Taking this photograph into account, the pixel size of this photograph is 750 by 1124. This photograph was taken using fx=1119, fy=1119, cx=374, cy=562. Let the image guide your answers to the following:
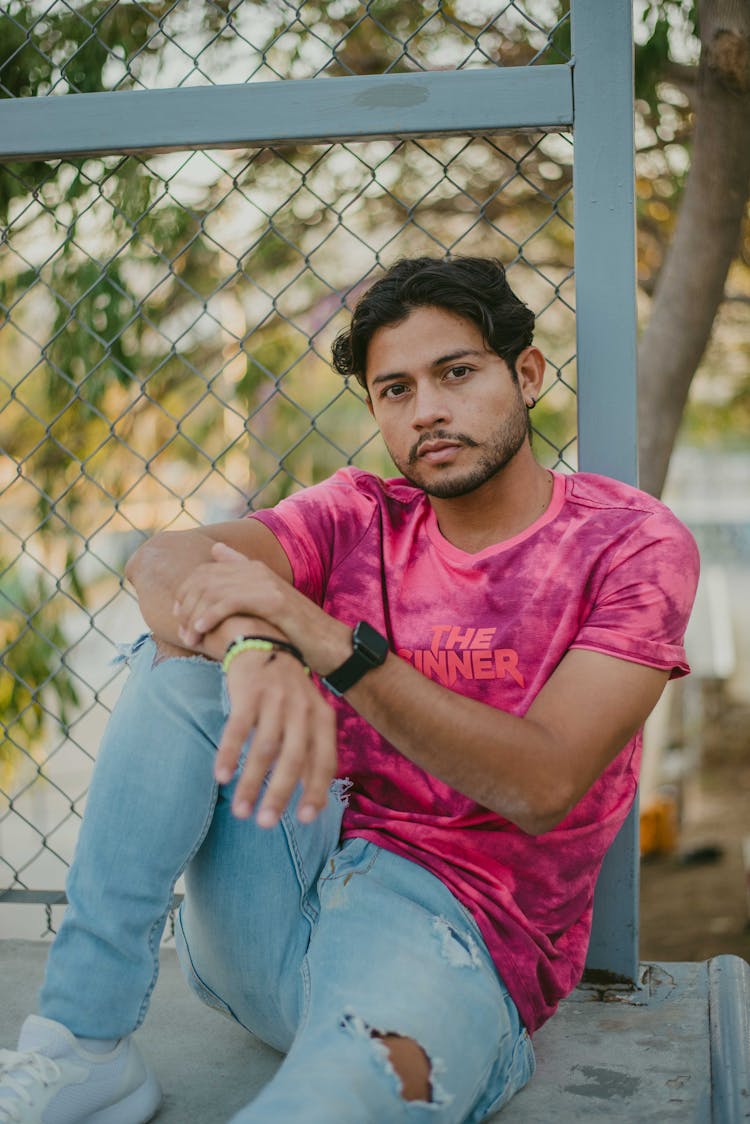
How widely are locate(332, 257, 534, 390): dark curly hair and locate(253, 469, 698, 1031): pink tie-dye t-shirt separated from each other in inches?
11.4

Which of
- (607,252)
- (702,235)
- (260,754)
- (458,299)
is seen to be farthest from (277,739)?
(702,235)

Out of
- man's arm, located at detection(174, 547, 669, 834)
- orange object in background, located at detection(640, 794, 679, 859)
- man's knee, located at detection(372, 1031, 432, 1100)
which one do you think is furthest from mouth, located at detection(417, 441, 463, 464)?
orange object in background, located at detection(640, 794, 679, 859)

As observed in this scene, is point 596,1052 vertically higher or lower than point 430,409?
Answer: lower

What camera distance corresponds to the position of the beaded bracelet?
5.36ft

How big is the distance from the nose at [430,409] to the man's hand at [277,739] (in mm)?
608

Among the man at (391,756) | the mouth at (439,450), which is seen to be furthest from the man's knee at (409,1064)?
the mouth at (439,450)

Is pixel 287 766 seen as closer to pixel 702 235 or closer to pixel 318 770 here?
pixel 318 770

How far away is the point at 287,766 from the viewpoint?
1.51 metres

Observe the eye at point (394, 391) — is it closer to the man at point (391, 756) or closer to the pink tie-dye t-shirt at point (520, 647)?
the man at point (391, 756)

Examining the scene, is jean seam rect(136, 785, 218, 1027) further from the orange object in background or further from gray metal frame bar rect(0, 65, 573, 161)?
the orange object in background

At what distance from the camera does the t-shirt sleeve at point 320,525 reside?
2.07 meters

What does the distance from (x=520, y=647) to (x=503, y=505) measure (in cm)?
28

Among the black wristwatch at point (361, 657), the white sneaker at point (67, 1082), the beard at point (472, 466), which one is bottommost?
the white sneaker at point (67, 1082)

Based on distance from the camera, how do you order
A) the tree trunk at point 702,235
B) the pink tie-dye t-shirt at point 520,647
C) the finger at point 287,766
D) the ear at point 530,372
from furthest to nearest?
the tree trunk at point 702,235 → the ear at point 530,372 → the pink tie-dye t-shirt at point 520,647 → the finger at point 287,766
